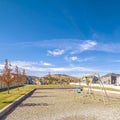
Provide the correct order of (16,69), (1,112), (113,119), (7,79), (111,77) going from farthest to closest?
(111,77) < (16,69) < (7,79) < (1,112) < (113,119)

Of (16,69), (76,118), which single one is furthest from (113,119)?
(16,69)

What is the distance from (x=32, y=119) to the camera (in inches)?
436

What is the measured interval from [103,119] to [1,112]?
568cm

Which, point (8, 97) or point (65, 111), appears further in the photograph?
point (8, 97)

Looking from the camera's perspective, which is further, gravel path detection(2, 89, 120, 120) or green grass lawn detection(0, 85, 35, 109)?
green grass lawn detection(0, 85, 35, 109)

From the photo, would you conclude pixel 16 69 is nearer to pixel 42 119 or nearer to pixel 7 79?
pixel 7 79

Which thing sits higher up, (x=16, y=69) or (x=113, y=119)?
(x=16, y=69)

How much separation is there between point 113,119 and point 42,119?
12.2 ft

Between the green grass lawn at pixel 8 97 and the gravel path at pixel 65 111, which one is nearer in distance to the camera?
the gravel path at pixel 65 111

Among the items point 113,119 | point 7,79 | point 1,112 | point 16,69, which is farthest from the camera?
point 16,69

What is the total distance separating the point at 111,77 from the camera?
110250 mm

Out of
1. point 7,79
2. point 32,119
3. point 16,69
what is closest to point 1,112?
point 32,119

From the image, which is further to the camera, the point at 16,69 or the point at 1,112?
the point at 16,69

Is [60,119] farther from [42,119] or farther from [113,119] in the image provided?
[113,119]
